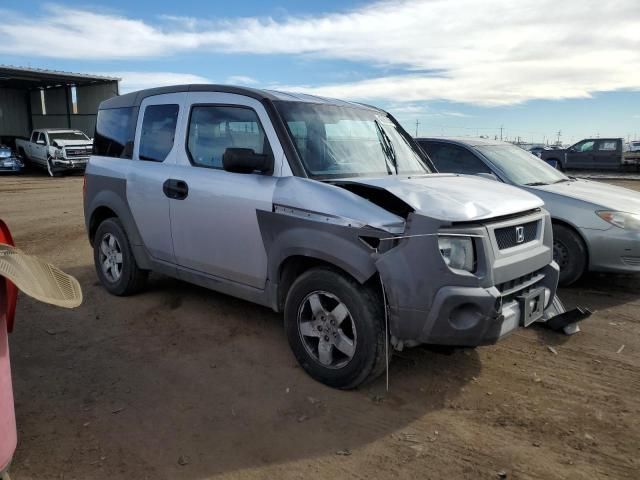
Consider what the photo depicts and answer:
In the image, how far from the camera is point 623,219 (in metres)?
5.57

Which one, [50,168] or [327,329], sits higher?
[50,168]

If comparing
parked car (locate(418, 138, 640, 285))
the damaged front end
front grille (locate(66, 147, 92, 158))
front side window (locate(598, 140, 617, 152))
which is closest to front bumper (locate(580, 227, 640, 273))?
parked car (locate(418, 138, 640, 285))

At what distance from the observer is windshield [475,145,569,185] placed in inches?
255

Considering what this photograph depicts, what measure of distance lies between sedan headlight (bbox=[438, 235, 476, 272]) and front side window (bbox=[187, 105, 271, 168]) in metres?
1.54

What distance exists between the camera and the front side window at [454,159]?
6.67m

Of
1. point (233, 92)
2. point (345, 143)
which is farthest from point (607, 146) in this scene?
point (233, 92)

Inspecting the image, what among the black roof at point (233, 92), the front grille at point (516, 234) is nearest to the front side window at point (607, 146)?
the black roof at point (233, 92)

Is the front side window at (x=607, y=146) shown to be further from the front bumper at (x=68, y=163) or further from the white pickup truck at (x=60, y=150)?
the front bumper at (x=68, y=163)

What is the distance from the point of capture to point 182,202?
14.8 feet

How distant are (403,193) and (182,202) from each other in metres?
2.03

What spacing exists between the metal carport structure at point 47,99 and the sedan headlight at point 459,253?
26.9 meters

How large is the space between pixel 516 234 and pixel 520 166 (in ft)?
11.5

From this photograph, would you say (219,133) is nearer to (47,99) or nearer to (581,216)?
(581,216)

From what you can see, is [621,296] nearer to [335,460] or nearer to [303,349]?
[303,349]
